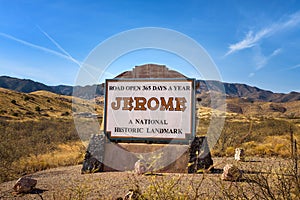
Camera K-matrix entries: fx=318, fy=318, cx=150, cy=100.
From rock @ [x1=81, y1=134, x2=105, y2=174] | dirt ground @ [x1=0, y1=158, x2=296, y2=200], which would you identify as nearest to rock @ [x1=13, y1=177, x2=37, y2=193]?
dirt ground @ [x1=0, y1=158, x2=296, y2=200]

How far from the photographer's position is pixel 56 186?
25.3 feet

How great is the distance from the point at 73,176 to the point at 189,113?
152 inches

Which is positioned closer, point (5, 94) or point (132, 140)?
point (132, 140)

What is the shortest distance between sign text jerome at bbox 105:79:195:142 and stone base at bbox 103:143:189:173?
0.26 metres

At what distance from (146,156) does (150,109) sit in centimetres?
148

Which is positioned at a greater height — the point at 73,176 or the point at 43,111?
the point at 43,111

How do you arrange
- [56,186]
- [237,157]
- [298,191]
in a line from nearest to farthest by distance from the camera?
1. [298,191]
2. [56,186]
3. [237,157]

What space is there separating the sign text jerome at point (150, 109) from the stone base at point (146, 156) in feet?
0.85

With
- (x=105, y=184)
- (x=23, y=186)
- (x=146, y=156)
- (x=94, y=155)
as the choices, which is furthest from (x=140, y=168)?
(x=23, y=186)

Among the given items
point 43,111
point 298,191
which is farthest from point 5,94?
point 298,191

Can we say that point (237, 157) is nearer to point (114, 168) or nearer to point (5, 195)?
point (114, 168)

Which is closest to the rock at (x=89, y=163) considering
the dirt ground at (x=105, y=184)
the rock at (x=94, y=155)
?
the rock at (x=94, y=155)

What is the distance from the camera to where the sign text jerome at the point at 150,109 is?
973 cm

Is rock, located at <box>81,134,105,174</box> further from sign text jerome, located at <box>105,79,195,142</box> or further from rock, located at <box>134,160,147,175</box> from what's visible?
rock, located at <box>134,160,147,175</box>
